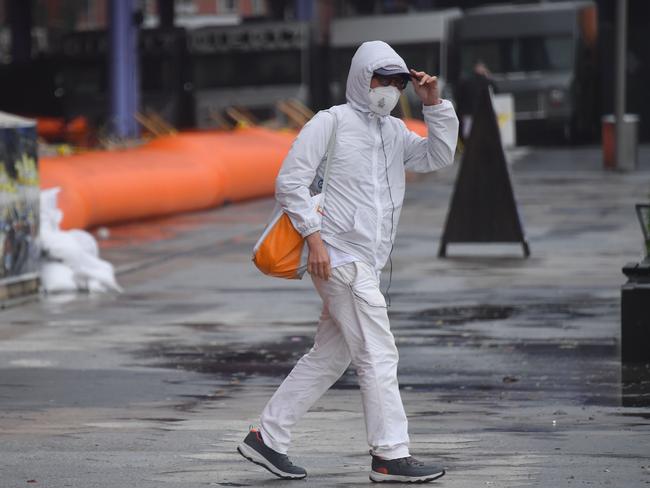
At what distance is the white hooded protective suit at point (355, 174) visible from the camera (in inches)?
272

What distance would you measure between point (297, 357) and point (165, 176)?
1201 cm

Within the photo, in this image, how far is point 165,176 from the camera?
73.9ft

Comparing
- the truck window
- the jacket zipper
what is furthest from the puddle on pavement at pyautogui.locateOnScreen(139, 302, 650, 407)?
the truck window

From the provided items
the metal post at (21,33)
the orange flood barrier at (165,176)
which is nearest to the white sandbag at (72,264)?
the orange flood barrier at (165,176)

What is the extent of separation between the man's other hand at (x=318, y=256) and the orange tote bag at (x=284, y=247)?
3.2 inches

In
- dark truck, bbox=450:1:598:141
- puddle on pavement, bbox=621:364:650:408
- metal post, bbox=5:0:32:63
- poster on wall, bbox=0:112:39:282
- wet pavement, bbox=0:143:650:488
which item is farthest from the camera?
metal post, bbox=5:0:32:63

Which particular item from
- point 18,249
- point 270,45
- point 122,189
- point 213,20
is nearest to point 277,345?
point 18,249

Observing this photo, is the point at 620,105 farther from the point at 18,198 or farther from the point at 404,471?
the point at 404,471

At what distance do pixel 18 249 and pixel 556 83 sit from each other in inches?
1139

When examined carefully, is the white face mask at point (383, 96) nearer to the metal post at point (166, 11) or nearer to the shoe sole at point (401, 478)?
the shoe sole at point (401, 478)

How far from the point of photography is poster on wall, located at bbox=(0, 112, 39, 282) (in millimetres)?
13375

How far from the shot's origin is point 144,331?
471 inches

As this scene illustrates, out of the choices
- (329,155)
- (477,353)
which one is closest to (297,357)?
(477,353)

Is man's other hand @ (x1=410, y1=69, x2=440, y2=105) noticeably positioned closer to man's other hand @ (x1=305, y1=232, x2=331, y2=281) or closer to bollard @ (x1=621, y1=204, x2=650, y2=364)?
man's other hand @ (x1=305, y1=232, x2=331, y2=281)
